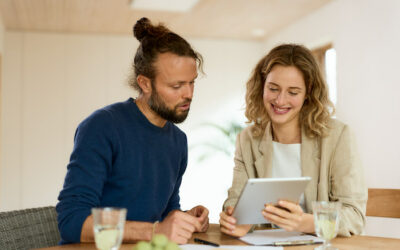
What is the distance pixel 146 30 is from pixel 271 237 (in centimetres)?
101

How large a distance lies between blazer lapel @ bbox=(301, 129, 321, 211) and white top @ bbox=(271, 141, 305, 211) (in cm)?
7

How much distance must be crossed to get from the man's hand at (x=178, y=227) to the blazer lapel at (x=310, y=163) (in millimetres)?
691

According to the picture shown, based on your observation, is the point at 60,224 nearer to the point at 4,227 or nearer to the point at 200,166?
the point at 4,227

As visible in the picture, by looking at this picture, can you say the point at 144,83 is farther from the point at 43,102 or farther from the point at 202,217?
the point at 43,102

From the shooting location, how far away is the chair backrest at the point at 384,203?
223 cm

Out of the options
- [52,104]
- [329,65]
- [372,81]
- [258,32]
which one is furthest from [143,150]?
[258,32]

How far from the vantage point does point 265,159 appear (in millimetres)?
2312

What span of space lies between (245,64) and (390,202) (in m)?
5.86

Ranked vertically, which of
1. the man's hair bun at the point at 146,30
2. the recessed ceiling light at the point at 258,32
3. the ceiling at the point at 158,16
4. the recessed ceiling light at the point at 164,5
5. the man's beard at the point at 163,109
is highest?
the recessed ceiling light at the point at 258,32

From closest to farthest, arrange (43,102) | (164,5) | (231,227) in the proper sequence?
(231,227) → (164,5) → (43,102)

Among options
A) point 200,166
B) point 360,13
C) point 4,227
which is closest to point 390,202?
point 4,227

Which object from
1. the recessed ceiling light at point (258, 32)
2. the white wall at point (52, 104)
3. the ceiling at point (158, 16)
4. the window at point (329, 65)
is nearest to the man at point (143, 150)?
the ceiling at point (158, 16)

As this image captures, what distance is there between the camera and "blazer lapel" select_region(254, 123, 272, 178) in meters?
2.28

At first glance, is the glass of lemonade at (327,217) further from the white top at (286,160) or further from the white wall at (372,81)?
the white wall at (372,81)
